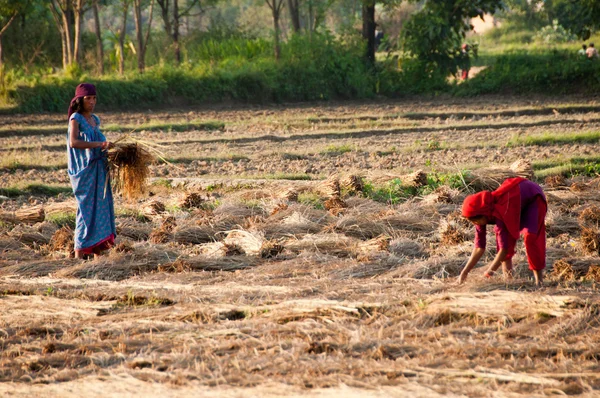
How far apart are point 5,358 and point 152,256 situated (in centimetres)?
219

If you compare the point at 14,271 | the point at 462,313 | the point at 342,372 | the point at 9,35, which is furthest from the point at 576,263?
the point at 9,35

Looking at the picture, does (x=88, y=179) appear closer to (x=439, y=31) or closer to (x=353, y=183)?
(x=353, y=183)

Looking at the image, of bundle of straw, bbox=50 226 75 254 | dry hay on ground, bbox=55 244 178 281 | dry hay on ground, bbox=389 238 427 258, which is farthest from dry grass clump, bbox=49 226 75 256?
dry hay on ground, bbox=389 238 427 258

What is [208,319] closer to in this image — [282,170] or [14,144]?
[282,170]

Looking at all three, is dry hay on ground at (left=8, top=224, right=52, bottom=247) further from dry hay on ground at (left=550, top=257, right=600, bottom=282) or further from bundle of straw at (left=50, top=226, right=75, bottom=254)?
dry hay on ground at (left=550, top=257, right=600, bottom=282)

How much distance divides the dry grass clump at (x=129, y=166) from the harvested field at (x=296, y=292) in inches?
19.3

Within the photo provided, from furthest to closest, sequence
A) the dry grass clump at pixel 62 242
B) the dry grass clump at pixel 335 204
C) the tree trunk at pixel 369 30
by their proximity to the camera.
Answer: the tree trunk at pixel 369 30 < the dry grass clump at pixel 335 204 < the dry grass clump at pixel 62 242

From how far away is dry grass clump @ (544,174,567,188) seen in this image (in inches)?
355

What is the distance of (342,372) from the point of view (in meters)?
4.16

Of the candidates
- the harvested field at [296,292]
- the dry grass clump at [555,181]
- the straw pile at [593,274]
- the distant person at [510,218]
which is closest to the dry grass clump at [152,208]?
the harvested field at [296,292]

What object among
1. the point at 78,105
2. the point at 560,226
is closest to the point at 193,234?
the point at 78,105

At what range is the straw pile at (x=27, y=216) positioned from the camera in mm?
8016

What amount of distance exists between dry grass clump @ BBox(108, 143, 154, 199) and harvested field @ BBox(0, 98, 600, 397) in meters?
0.49

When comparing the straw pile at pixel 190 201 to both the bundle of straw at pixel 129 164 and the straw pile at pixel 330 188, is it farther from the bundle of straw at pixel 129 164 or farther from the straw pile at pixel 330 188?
the bundle of straw at pixel 129 164
